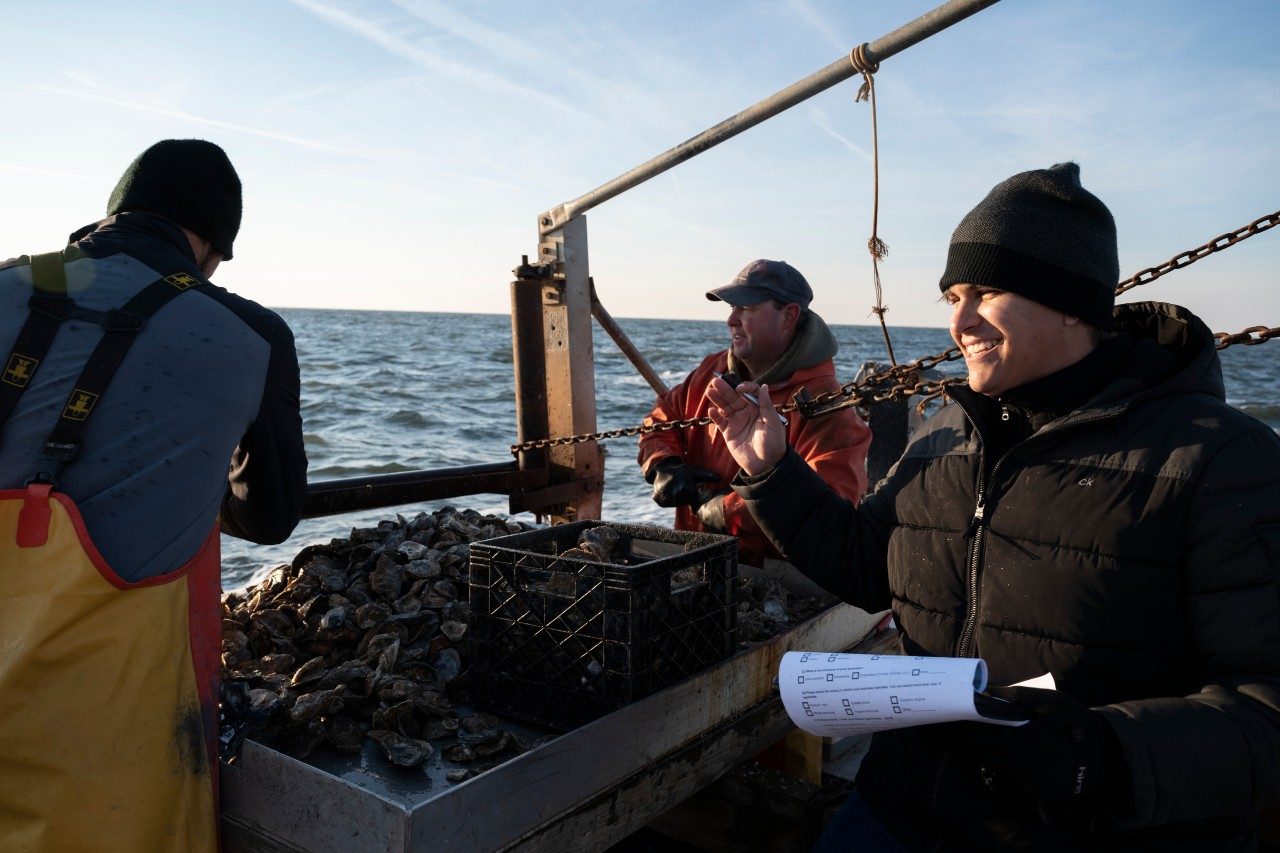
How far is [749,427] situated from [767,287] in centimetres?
161

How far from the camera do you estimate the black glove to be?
4.06 m

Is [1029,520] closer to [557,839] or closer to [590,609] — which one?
[590,609]

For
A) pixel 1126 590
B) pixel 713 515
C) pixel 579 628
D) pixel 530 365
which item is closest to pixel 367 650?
pixel 579 628

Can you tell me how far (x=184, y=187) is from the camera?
92.7 inches

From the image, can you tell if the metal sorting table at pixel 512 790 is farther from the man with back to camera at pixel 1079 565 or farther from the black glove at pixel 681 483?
the black glove at pixel 681 483

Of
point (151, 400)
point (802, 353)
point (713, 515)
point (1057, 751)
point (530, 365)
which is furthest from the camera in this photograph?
point (530, 365)

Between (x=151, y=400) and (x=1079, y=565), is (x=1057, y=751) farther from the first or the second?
(x=151, y=400)

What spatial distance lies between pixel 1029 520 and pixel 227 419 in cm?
165

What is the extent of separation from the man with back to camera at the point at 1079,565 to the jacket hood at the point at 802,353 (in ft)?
5.49

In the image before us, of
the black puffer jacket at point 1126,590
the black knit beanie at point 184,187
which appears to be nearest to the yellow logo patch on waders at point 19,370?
the black knit beanie at point 184,187

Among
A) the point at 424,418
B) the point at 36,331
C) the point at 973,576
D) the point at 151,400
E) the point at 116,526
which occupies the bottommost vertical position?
the point at 424,418

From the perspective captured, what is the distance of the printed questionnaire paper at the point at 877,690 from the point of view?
1.59 m

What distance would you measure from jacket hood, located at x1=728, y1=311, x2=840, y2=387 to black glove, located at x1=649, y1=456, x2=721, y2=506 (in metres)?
0.44

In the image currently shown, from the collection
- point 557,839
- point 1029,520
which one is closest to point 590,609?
point 557,839
